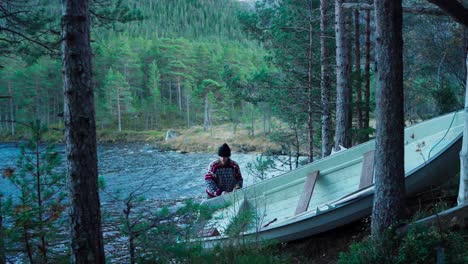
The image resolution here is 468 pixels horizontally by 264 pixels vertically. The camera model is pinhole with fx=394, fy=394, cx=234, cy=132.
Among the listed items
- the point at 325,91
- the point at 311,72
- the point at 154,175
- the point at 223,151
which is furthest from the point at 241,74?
the point at 223,151

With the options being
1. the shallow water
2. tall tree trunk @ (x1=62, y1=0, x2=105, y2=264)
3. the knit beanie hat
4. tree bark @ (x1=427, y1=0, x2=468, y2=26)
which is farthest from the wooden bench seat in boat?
the shallow water

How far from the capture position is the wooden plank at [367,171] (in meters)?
5.55

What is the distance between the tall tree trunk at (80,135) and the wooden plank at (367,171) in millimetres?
3672

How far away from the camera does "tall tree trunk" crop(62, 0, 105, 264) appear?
3.06 m

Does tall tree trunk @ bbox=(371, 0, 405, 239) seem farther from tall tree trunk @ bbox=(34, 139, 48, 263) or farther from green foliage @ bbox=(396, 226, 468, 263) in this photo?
tall tree trunk @ bbox=(34, 139, 48, 263)

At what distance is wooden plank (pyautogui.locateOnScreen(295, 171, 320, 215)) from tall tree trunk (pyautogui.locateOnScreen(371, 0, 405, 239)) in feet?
6.01

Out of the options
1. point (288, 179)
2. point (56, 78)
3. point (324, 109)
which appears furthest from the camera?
point (56, 78)

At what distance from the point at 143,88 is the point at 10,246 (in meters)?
66.6

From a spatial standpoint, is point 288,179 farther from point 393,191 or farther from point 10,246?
point 10,246

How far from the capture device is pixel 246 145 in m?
35.9

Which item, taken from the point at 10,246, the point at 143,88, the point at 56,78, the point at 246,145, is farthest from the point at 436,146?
the point at 143,88

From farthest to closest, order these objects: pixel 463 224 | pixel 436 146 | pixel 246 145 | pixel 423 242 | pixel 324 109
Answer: pixel 246 145 < pixel 324 109 < pixel 436 146 < pixel 463 224 < pixel 423 242

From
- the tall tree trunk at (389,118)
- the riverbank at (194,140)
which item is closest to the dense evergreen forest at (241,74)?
the tall tree trunk at (389,118)

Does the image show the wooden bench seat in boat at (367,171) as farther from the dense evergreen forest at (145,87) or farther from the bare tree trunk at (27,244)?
the dense evergreen forest at (145,87)
